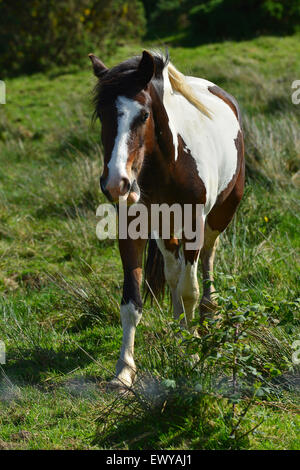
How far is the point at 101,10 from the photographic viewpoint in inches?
627

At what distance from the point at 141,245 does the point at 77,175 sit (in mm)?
3420

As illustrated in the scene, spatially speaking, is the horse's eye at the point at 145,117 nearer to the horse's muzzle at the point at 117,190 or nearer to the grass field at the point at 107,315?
the horse's muzzle at the point at 117,190

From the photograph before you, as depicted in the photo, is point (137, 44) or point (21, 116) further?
point (137, 44)

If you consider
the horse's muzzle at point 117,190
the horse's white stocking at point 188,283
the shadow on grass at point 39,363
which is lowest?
the shadow on grass at point 39,363

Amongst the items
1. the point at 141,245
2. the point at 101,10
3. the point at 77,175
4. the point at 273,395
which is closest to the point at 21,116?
the point at 77,175

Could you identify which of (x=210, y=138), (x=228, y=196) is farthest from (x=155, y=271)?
(x=210, y=138)

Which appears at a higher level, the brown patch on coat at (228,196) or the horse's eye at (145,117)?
the horse's eye at (145,117)

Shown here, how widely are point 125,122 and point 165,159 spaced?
527 millimetres

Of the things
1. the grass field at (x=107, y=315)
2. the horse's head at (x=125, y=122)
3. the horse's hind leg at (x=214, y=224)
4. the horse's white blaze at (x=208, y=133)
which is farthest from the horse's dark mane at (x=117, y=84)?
the horse's hind leg at (x=214, y=224)

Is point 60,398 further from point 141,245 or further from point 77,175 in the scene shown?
point 77,175

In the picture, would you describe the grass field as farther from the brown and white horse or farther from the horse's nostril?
the horse's nostril

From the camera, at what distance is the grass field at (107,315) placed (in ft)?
10.2

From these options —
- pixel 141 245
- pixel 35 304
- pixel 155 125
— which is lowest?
pixel 35 304

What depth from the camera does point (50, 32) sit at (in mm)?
15391
